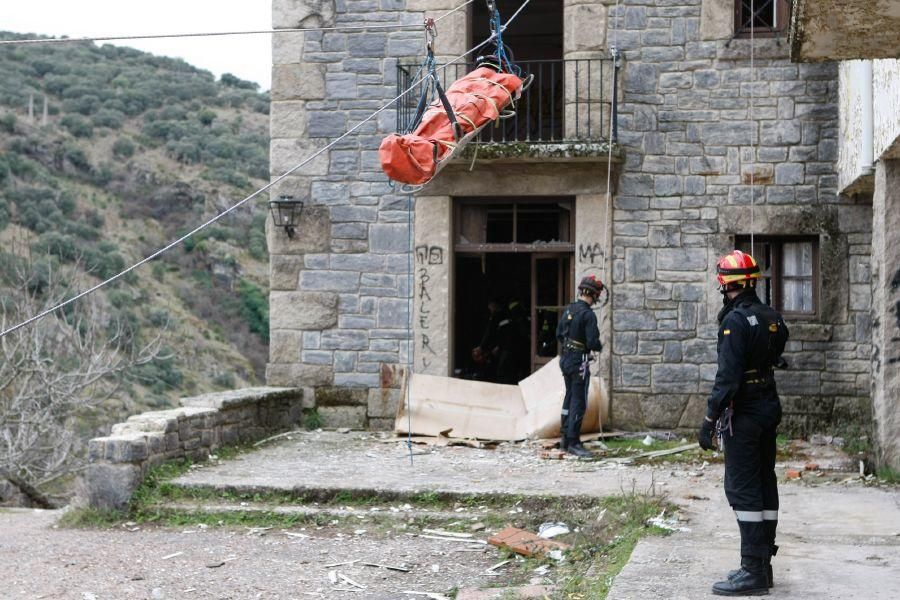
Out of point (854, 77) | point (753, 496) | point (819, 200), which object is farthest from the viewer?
point (819, 200)

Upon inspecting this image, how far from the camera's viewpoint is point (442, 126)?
748 cm

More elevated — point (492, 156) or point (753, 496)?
point (492, 156)

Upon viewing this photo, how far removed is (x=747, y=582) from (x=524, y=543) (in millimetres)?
2018

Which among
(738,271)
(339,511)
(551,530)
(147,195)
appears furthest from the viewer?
(147,195)

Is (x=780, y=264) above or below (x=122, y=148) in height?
below

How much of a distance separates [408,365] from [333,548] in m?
4.37

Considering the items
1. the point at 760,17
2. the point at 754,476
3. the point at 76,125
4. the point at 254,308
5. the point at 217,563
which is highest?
the point at 76,125

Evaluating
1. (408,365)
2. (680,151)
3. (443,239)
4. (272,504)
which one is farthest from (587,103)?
(272,504)

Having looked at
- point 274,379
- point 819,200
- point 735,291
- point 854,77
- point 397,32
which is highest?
point 397,32

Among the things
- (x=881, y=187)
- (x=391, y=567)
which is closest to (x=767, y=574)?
(x=391, y=567)

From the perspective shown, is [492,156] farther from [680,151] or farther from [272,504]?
[272,504]

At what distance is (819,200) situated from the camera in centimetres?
1088

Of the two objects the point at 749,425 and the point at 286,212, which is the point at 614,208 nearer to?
the point at 286,212

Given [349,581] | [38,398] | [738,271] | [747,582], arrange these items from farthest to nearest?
[38,398]
[349,581]
[738,271]
[747,582]
